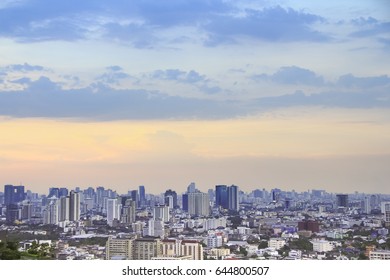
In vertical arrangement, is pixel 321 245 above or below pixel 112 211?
below

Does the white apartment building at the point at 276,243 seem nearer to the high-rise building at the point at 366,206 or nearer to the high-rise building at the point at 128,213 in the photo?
the high-rise building at the point at 366,206

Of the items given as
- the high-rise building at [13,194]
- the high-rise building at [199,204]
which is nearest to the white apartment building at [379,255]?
the high-rise building at [199,204]

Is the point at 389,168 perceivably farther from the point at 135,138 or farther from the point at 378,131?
the point at 135,138

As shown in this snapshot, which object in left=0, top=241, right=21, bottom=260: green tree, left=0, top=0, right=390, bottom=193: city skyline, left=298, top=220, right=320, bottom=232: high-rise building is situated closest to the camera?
left=0, top=241, right=21, bottom=260: green tree

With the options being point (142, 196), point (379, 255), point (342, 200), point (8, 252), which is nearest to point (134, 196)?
point (142, 196)

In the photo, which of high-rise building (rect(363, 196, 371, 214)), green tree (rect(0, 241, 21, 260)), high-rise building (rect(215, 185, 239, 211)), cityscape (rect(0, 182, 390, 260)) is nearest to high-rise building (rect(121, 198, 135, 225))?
cityscape (rect(0, 182, 390, 260))

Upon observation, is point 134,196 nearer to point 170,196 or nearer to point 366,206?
point 170,196

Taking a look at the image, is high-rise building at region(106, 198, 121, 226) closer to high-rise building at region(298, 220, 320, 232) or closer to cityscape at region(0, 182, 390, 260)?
cityscape at region(0, 182, 390, 260)

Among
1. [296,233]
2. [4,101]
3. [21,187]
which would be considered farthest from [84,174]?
[296,233]
